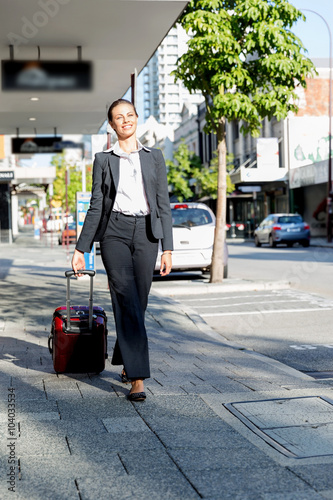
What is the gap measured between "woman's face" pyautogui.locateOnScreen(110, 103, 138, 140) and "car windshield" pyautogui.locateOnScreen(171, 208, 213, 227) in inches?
445

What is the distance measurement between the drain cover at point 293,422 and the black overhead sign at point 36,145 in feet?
42.3

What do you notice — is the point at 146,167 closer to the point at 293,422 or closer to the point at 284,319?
the point at 293,422

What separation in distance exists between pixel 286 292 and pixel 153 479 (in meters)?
10.2

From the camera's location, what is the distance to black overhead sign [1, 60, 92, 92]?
11000 mm

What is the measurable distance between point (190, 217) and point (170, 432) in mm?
12728

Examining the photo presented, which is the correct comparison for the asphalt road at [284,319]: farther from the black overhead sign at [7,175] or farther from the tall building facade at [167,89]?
the tall building facade at [167,89]

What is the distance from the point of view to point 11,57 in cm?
1162

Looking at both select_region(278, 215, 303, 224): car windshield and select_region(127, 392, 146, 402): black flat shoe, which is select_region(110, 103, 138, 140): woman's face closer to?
select_region(127, 392, 146, 402): black flat shoe

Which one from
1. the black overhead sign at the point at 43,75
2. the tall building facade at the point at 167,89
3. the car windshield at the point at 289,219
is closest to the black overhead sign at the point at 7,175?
the car windshield at the point at 289,219

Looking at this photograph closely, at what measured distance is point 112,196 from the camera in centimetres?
480

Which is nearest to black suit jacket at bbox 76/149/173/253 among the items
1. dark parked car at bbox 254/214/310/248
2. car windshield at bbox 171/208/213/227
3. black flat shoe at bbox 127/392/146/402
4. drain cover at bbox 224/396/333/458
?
black flat shoe at bbox 127/392/146/402

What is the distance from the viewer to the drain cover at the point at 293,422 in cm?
364

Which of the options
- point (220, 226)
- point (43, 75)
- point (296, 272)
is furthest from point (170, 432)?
point (296, 272)

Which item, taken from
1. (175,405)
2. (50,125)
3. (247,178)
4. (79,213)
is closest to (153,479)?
(175,405)
